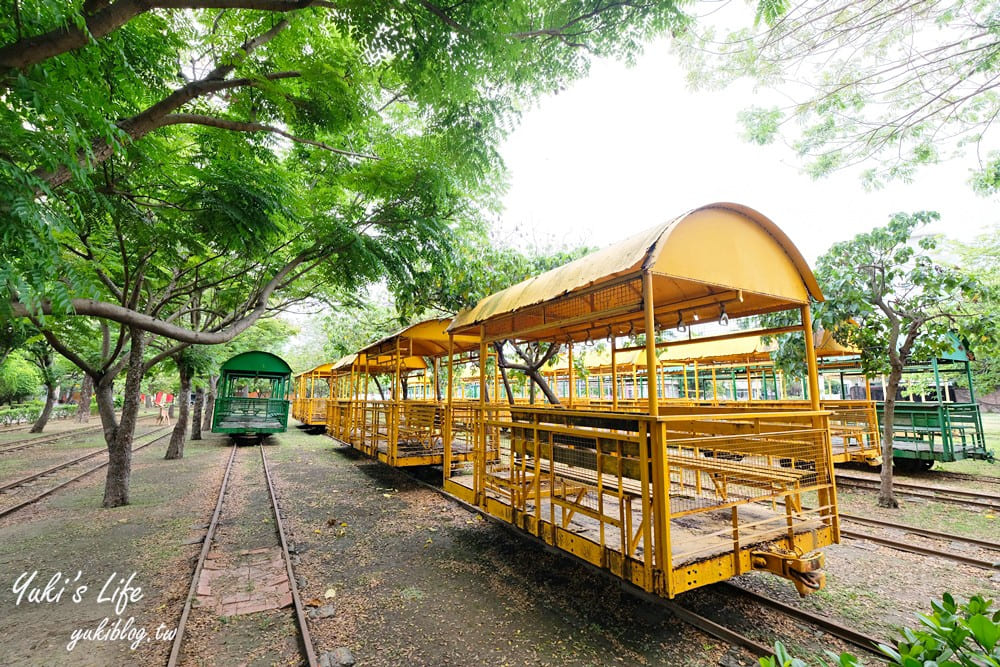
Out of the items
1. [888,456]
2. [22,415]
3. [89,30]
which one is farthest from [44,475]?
[22,415]

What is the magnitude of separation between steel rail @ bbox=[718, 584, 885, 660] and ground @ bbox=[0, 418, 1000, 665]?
172 mm

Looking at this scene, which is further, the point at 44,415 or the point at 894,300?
the point at 44,415

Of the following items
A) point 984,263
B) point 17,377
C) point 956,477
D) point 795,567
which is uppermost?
point 984,263

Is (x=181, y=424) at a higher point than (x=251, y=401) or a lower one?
lower

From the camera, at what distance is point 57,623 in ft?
12.3

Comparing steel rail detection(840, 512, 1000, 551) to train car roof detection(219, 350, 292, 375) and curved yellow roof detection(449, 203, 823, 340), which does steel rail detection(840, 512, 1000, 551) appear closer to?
curved yellow roof detection(449, 203, 823, 340)

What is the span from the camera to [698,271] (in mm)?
3750

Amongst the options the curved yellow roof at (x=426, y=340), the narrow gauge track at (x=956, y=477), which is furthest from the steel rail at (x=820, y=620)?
the narrow gauge track at (x=956, y=477)

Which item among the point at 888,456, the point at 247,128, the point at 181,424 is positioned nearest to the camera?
the point at 247,128

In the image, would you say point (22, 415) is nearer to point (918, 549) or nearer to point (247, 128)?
point (247, 128)

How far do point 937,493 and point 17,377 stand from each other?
42.7 metres

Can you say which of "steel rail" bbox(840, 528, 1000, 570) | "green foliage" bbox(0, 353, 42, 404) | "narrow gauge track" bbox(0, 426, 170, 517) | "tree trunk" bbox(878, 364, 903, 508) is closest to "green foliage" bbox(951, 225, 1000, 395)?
"tree trunk" bbox(878, 364, 903, 508)

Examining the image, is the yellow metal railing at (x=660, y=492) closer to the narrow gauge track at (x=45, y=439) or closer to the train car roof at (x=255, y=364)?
the train car roof at (x=255, y=364)

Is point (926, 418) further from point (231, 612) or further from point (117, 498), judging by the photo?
point (117, 498)
